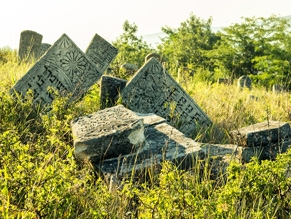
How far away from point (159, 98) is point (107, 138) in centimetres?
184

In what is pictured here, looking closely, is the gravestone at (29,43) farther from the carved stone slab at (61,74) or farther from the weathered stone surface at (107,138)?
the weathered stone surface at (107,138)

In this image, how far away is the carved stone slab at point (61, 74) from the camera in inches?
179

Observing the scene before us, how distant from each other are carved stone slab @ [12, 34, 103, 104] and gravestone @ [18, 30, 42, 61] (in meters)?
6.13

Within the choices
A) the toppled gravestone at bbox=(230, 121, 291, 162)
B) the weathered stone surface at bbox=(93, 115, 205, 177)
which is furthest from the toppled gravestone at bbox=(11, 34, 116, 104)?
Answer: the toppled gravestone at bbox=(230, 121, 291, 162)

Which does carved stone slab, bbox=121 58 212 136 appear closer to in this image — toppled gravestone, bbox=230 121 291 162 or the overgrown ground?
toppled gravestone, bbox=230 121 291 162

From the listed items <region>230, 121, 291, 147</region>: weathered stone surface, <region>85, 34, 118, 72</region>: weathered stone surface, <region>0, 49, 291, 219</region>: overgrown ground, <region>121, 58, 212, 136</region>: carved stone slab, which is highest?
<region>85, 34, 118, 72</region>: weathered stone surface

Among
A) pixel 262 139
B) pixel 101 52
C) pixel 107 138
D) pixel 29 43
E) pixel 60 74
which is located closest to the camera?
pixel 107 138

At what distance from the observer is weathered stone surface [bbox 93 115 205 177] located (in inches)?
118

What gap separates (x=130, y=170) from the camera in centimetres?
301

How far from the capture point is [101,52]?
24.9 feet

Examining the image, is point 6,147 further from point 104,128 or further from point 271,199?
point 271,199

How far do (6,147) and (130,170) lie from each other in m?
0.99

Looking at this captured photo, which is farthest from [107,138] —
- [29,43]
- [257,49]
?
[257,49]

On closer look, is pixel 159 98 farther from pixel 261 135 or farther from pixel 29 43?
pixel 29 43
